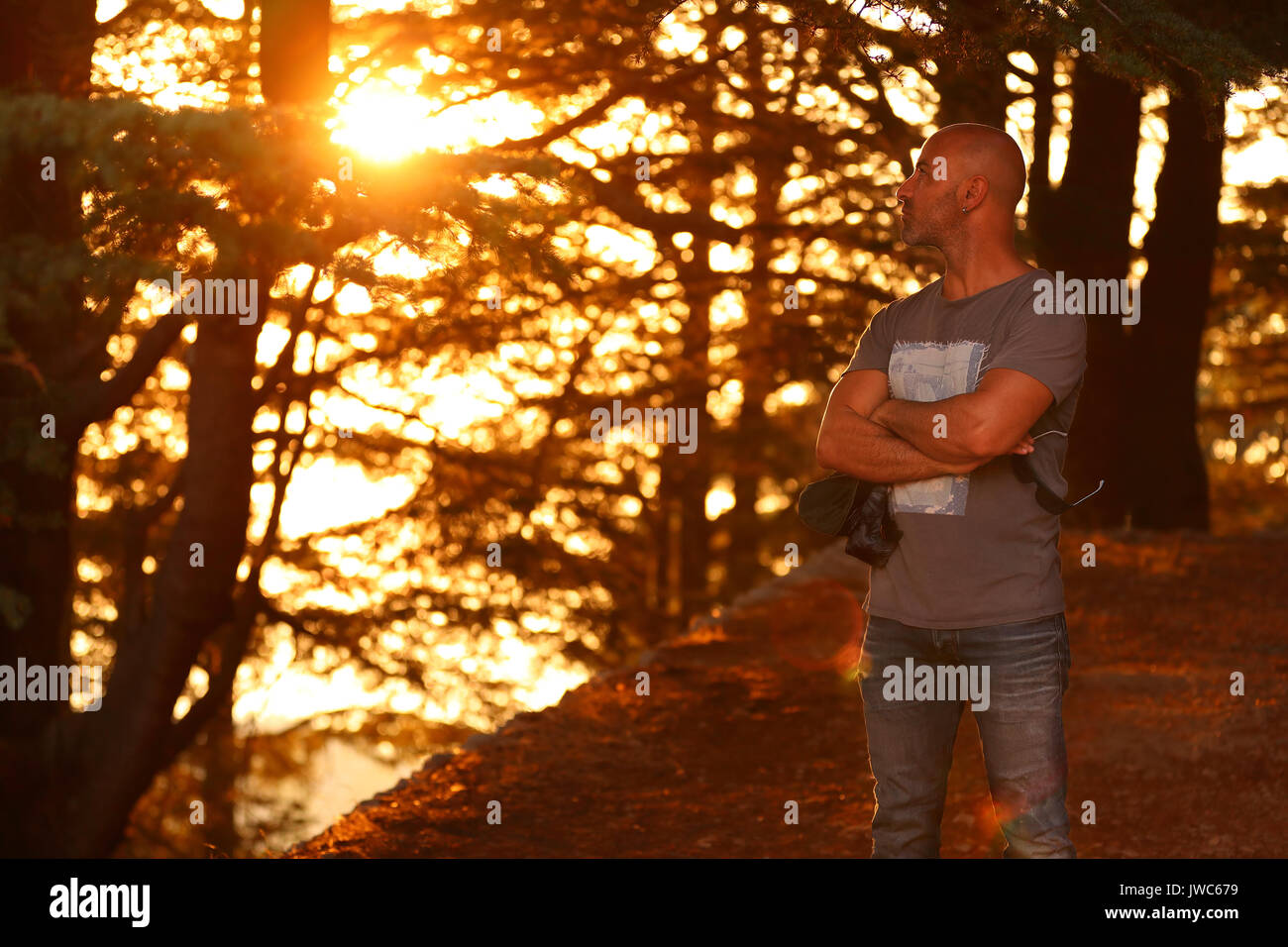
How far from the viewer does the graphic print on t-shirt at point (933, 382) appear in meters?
3.39

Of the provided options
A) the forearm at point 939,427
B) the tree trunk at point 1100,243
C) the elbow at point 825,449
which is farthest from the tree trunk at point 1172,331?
the forearm at point 939,427

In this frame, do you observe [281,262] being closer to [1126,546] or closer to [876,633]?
[876,633]

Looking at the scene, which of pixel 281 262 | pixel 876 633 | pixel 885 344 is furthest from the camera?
pixel 281 262

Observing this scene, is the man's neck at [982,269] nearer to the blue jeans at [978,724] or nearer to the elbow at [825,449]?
the elbow at [825,449]

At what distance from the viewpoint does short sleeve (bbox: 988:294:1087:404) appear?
10.8 feet

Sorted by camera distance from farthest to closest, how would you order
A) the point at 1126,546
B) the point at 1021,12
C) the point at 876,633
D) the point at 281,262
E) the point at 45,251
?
the point at 1126,546, the point at 45,251, the point at 281,262, the point at 1021,12, the point at 876,633

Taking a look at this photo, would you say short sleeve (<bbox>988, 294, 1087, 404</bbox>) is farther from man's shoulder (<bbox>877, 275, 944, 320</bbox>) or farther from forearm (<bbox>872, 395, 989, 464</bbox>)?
man's shoulder (<bbox>877, 275, 944, 320</bbox>)

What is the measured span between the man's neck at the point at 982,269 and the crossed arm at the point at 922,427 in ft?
0.96

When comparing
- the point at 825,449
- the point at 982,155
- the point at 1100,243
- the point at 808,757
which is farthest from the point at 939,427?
the point at 1100,243

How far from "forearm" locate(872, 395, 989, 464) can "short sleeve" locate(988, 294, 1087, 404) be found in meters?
0.16

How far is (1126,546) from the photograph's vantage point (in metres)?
12.2

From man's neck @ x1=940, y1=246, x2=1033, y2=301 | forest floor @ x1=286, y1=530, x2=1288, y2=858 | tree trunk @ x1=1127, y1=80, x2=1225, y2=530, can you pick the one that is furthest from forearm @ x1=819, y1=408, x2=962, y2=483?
tree trunk @ x1=1127, y1=80, x2=1225, y2=530
